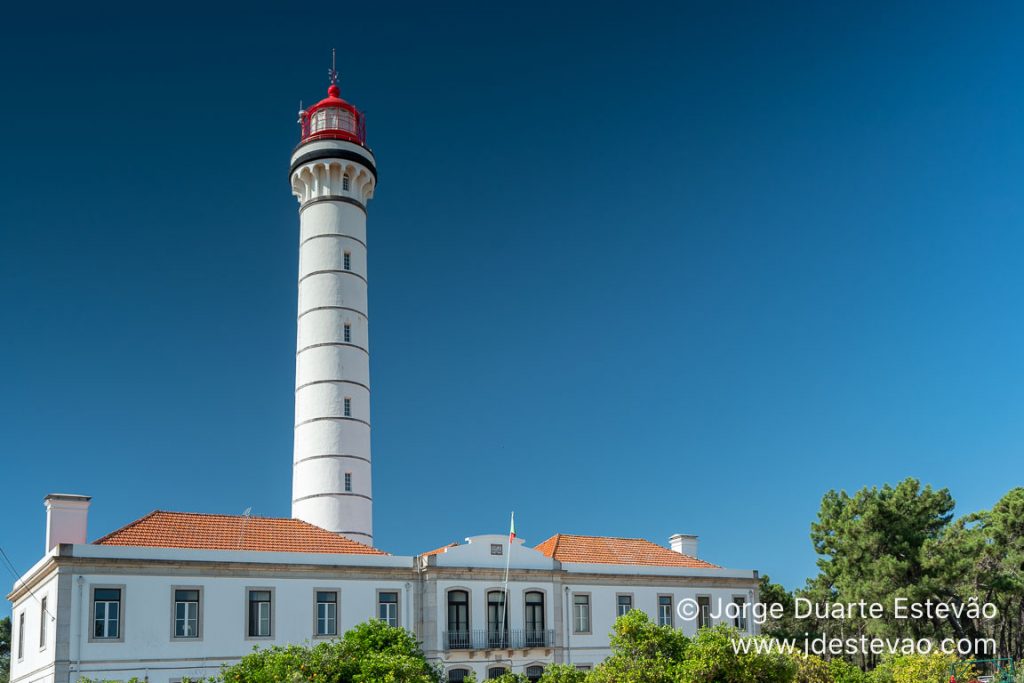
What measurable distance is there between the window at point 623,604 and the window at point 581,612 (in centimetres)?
106

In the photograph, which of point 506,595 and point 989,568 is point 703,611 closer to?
point 506,595

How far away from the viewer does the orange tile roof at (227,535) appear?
28.1 m

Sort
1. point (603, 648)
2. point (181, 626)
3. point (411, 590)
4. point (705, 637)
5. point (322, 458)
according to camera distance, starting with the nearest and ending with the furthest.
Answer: point (705, 637)
point (181, 626)
point (411, 590)
point (603, 648)
point (322, 458)

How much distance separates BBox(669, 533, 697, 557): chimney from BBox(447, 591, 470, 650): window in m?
10.4

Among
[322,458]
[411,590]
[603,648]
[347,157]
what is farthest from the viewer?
[347,157]

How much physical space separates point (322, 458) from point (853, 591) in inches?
779

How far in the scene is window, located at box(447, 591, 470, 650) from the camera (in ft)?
100

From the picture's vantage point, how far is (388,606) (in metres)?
30.2

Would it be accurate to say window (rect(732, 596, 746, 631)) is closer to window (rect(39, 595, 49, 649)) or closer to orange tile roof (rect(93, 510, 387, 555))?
orange tile roof (rect(93, 510, 387, 555))

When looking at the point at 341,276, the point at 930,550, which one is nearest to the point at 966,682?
the point at 930,550

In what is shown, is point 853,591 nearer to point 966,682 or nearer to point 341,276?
point 966,682

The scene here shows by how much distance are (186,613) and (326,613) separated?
3769 millimetres

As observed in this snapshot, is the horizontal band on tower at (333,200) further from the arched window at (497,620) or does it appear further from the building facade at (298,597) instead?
the arched window at (497,620)

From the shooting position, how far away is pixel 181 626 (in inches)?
1068
